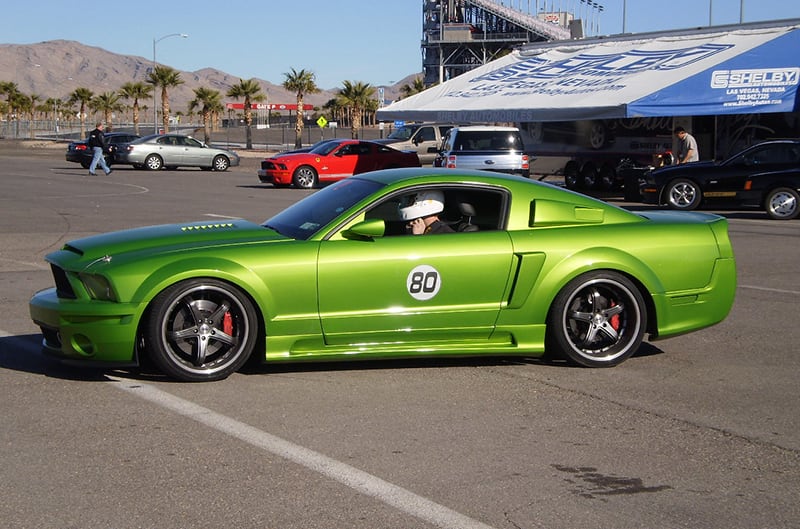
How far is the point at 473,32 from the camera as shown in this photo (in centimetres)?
12188

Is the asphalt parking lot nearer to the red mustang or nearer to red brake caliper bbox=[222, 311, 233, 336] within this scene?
red brake caliper bbox=[222, 311, 233, 336]

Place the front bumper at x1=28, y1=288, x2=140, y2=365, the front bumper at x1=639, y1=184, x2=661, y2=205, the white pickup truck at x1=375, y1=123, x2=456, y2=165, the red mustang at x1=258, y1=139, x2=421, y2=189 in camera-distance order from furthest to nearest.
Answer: the white pickup truck at x1=375, y1=123, x2=456, y2=165 → the red mustang at x1=258, y1=139, x2=421, y2=189 → the front bumper at x1=639, y1=184, x2=661, y2=205 → the front bumper at x1=28, y1=288, x2=140, y2=365

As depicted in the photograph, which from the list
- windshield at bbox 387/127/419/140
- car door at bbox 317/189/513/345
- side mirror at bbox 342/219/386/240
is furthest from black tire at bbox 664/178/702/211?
A: windshield at bbox 387/127/419/140

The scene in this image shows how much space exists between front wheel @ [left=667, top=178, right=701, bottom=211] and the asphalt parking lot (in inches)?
508

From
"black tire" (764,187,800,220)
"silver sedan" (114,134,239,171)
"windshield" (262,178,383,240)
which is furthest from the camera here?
"silver sedan" (114,134,239,171)

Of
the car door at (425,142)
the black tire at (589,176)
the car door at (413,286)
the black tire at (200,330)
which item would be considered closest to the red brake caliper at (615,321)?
the car door at (413,286)

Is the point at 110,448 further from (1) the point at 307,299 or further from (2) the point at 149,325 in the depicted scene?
(1) the point at 307,299

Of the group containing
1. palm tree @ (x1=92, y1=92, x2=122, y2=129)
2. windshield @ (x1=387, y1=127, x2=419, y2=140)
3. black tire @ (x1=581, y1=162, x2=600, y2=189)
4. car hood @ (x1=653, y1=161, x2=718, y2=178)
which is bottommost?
black tire @ (x1=581, y1=162, x2=600, y2=189)

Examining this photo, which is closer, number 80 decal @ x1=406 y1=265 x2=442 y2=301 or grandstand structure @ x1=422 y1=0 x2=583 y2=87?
number 80 decal @ x1=406 y1=265 x2=442 y2=301

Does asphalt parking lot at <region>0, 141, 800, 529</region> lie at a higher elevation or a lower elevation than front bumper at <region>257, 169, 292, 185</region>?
lower

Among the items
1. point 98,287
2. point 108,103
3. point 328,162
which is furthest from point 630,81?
point 108,103

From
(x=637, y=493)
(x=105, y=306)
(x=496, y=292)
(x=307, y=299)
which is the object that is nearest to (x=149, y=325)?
(x=105, y=306)

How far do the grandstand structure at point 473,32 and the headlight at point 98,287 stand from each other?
10858 cm

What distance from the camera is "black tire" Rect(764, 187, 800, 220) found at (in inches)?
782
